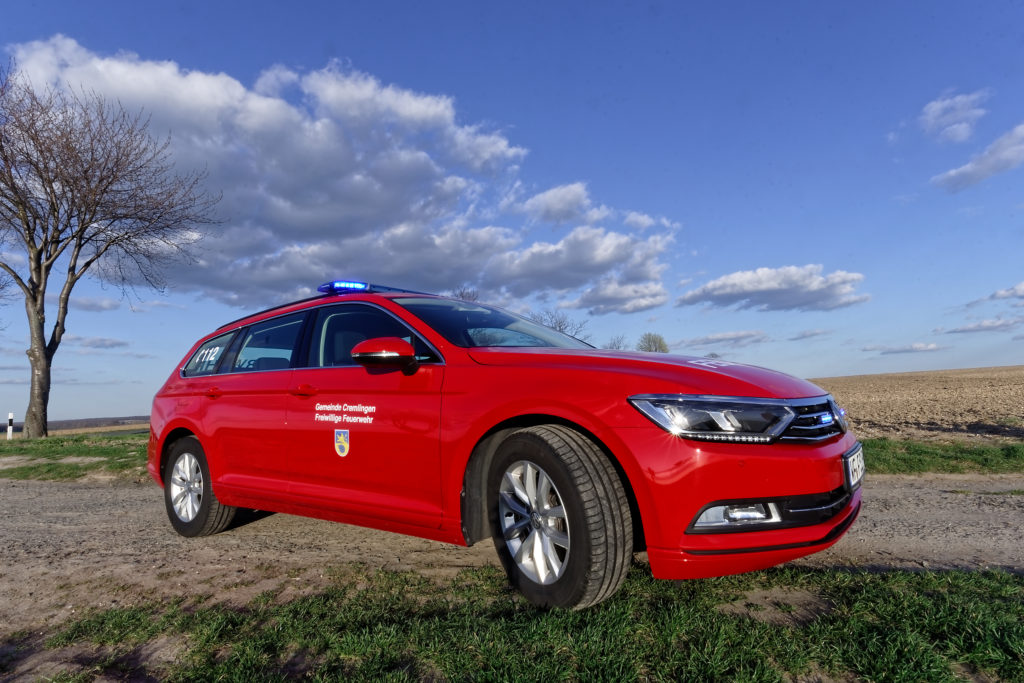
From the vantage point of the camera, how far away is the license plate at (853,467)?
9.78ft

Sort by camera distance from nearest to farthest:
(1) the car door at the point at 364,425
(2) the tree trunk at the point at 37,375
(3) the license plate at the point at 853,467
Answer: (3) the license plate at the point at 853,467, (1) the car door at the point at 364,425, (2) the tree trunk at the point at 37,375

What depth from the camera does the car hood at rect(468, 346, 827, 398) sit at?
2.81m

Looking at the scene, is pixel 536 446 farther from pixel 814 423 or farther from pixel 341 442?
pixel 341 442

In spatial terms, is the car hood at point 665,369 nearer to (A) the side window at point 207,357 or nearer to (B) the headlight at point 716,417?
(B) the headlight at point 716,417

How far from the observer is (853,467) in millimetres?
3094

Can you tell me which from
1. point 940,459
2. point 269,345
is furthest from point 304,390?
point 940,459

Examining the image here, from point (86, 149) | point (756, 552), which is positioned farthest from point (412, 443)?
point (86, 149)

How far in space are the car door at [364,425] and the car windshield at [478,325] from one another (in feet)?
0.56

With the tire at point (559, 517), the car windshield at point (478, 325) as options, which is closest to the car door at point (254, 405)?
the car windshield at point (478, 325)

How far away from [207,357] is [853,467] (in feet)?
16.0

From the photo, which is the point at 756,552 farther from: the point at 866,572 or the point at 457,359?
the point at 457,359

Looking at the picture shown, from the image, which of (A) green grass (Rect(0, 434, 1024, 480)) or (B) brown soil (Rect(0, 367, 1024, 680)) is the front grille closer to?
(B) brown soil (Rect(0, 367, 1024, 680))

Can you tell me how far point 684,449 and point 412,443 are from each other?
150 centimetres

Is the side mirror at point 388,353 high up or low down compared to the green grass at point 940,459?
up
